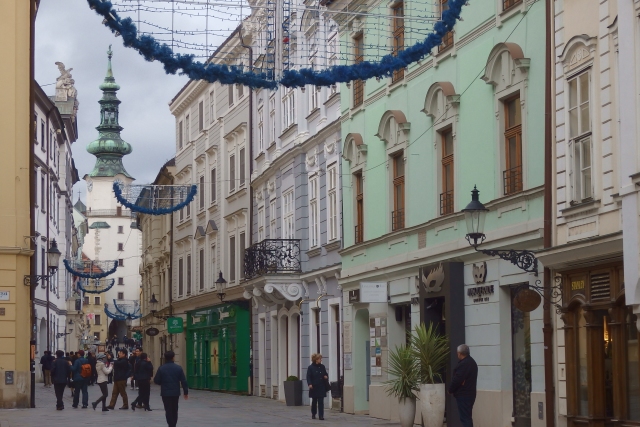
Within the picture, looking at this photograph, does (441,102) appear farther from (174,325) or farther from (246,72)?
(174,325)

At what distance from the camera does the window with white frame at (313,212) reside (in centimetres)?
3353

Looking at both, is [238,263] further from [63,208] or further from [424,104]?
[63,208]

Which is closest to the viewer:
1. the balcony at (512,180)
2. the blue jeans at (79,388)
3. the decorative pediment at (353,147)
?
the balcony at (512,180)

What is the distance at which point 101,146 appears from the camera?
147 metres

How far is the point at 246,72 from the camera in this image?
1518 centimetres

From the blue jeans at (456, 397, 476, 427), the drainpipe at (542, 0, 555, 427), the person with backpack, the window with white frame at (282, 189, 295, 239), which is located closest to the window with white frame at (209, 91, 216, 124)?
the window with white frame at (282, 189, 295, 239)

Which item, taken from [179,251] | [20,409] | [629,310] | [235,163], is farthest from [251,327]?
[629,310]

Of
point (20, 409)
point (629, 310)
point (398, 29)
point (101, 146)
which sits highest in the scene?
point (101, 146)

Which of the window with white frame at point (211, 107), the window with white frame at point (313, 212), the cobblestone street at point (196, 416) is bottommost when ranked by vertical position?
the cobblestone street at point (196, 416)

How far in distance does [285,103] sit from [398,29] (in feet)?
41.6

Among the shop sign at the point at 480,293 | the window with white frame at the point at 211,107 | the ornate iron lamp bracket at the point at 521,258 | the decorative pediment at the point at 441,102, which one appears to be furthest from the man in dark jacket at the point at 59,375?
the window with white frame at the point at 211,107

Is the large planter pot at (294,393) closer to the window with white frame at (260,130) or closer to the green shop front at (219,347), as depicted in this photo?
the green shop front at (219,347)

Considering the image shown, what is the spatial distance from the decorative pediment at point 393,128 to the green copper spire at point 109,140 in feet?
353

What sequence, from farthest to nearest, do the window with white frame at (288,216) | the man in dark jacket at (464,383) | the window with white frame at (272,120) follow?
1. the window with white frame at (272,120)
2. the window with white frame at (288,216)
3. the man in dark jacket at (464,383)
